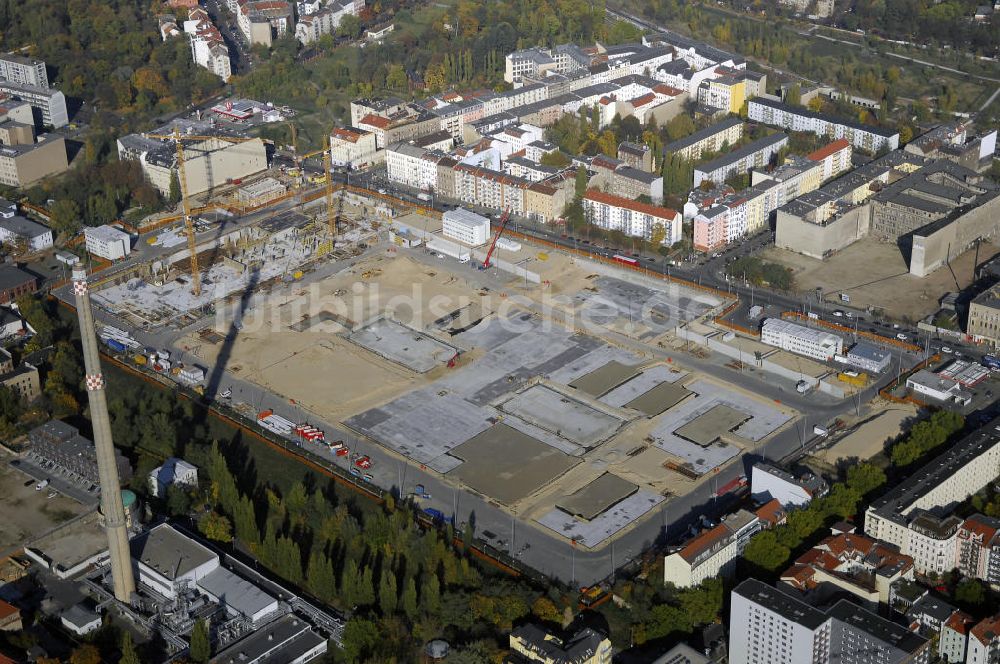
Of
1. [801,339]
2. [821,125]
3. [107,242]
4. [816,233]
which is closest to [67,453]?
[107,242]

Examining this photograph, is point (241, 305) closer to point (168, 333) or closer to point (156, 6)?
point (168, 333)

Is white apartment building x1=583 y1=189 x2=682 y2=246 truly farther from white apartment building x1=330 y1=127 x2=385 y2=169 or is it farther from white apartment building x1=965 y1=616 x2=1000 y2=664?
white apartment building x1=965 y1=616 x2=1000 y2=664

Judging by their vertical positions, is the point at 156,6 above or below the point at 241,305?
above

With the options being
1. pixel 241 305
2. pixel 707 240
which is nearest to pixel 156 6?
pixel 241 305

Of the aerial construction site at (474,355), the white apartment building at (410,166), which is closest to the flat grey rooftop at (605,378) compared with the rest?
the aerial construction site at (474,355)

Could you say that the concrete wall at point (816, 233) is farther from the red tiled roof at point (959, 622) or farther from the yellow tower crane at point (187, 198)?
the red tiled roof at point (959, 622)

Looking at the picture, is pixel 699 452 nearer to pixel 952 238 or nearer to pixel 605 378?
pixel 605 378

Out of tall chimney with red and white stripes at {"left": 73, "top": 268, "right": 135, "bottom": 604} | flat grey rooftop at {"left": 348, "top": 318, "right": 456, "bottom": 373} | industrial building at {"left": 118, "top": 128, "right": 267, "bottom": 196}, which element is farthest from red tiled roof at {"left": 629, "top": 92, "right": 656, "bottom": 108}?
tall chimney with red and white stripes at {"left": 73, "top": 268, "right": 135, "bottom": 604}
